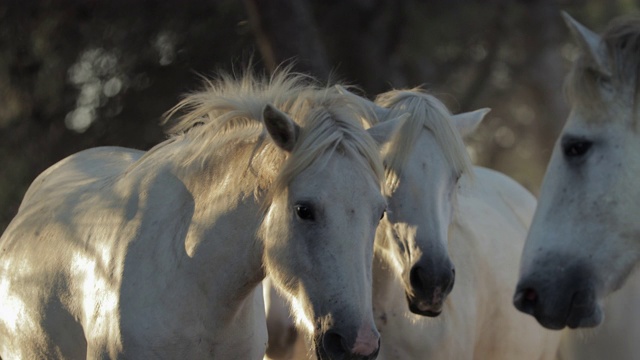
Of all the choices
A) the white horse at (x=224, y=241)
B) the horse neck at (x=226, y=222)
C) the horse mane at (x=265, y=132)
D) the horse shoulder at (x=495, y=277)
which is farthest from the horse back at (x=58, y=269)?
the horse shoulder at (x=495, y=277)

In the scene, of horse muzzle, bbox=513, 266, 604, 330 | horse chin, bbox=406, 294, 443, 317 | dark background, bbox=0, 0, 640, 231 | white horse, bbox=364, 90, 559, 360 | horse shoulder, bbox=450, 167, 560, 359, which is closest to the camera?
horse muzzle, bbox=513, 266, 604, 330

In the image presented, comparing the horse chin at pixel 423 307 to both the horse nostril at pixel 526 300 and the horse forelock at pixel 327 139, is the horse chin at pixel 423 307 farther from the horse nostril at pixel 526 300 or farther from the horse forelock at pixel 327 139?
the horse forelock at pixel 327 139

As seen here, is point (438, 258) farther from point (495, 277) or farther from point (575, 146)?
point (495, 277)

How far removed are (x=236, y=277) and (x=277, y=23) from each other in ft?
16.5

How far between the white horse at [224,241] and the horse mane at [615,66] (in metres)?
0.76

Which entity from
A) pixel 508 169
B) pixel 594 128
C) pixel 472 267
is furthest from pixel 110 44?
pixel 508 169

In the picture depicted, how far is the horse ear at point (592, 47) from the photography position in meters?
3.56

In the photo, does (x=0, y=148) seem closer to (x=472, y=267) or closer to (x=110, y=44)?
(x=110, y=44)

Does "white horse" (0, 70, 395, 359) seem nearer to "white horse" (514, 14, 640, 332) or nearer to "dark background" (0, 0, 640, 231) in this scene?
"white horse" (514, 14, 640, 332)

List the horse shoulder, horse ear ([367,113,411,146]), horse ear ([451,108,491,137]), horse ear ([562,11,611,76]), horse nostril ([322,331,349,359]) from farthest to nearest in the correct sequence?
the horse shoulder → horse ear ([451,108,491,137]) → horse ear ([367,113,411,146]) → horse ear ([562,11,611,76]) → horse nostril ([322,331,349,359])

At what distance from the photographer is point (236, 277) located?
3.88 meters

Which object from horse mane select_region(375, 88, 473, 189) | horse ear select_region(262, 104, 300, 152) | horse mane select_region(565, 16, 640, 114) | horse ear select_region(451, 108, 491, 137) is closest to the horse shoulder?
horse ear select_region(451, 108, 491, 137)

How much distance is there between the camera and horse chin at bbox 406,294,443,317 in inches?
173

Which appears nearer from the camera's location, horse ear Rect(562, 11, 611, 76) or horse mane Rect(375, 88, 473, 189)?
horse ear Rect(562, 11, 611, 76)
